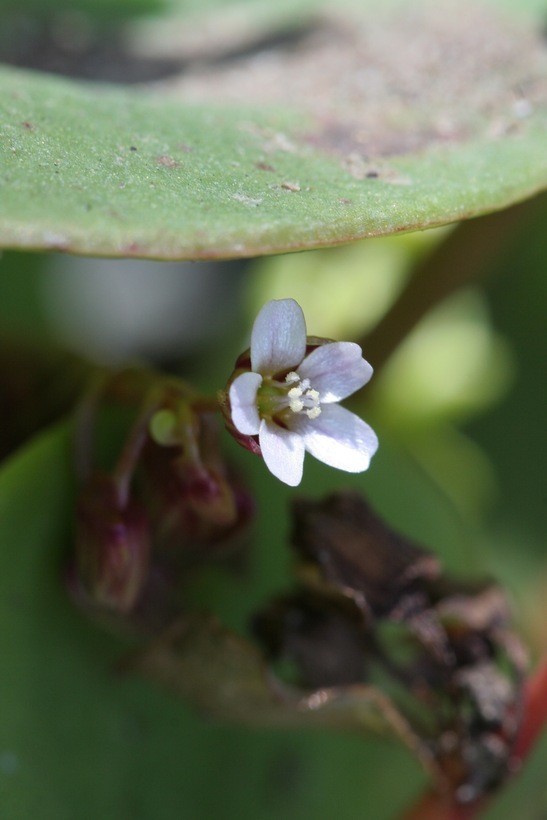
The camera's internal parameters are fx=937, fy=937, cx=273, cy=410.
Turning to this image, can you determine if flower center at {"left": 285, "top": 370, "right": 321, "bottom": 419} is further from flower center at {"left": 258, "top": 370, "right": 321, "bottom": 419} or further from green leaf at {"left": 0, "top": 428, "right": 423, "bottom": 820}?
green leaf at {"left": 0, "top": 428, "right": 423, "bottom": 820}

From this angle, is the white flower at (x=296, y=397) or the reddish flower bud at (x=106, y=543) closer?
the white flower at (x=296, y=397)

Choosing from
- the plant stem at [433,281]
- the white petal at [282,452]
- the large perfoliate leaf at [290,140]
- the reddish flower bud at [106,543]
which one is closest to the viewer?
the large perfoliate leaf at [290,140]

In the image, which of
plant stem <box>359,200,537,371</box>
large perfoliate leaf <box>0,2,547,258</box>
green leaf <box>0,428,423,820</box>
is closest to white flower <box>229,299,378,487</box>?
large perfoliate leaf <box>0,2,547,258</box>

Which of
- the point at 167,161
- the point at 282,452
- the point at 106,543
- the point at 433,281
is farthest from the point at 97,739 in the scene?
the point at 433,281

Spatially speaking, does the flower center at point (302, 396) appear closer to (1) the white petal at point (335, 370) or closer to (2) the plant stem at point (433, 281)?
(1) the white petal at point (335, 370)

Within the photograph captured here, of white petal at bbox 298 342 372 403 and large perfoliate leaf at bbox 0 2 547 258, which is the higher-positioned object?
large perfoliate leaf at bbox 0 2 547 258

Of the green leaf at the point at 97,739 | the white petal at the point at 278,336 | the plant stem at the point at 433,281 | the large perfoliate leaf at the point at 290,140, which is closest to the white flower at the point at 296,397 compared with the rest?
the white petal at the point at 278,336
